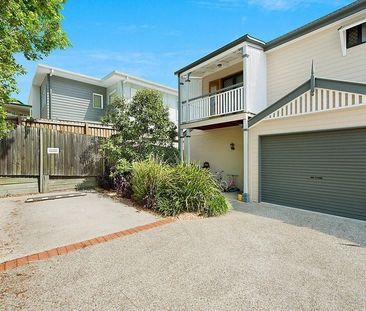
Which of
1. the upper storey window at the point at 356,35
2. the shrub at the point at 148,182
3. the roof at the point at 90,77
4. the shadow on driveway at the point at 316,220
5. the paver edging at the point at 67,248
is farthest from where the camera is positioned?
the roof at the point at 90,77

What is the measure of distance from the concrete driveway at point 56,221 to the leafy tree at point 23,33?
2.52 m

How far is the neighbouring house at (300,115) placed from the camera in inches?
257

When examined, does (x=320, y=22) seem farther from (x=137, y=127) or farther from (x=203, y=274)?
(x=203, y=274)

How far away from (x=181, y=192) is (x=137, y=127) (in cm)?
445

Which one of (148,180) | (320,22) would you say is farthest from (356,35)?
(148,180)

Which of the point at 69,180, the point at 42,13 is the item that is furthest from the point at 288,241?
the point at 69,180

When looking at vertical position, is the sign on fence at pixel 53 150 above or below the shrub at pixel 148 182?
above

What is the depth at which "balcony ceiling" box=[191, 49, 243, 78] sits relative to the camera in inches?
422

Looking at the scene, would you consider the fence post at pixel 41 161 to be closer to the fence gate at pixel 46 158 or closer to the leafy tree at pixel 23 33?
the fence gate at pixel 46 158

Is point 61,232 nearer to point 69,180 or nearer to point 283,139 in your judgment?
point 69,180

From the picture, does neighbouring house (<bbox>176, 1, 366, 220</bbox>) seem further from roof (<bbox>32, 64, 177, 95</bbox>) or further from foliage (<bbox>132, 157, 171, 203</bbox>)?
roof (<bbox>32, 64, 177, 95</bbox>)

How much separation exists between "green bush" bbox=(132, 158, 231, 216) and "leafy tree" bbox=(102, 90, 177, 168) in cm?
265

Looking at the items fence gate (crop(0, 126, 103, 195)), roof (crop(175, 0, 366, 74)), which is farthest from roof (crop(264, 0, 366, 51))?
fence gate (crop(0, 126, 103, 195))

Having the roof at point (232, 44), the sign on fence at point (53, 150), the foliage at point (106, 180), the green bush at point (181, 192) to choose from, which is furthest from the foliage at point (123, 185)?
the roof at point (232, 44)
